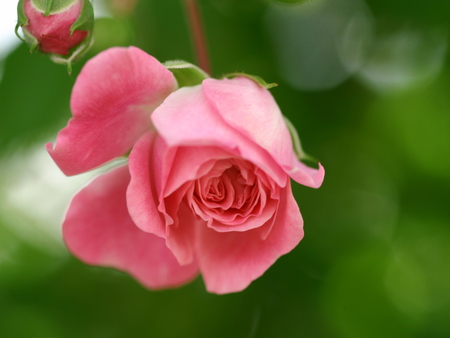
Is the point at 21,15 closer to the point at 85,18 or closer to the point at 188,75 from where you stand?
the point at 85,18

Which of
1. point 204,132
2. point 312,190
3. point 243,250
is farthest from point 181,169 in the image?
point 312,190

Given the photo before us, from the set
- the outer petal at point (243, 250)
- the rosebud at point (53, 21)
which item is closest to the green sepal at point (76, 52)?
the rosebud at point (53, 21)

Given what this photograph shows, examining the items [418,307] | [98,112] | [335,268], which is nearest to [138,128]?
[98,112]

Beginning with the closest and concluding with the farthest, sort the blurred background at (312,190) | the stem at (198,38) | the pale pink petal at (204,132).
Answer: the pale pink petal at (204,132)
the stem at (198,38)
the blurred background at (312,190)

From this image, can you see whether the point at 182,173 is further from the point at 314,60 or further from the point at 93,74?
the point at 314,60

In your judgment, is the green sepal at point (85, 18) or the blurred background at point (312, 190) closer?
the green sepal at point (85, 18)

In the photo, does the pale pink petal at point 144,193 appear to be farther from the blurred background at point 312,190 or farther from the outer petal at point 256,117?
the blurred background at point 312,190
